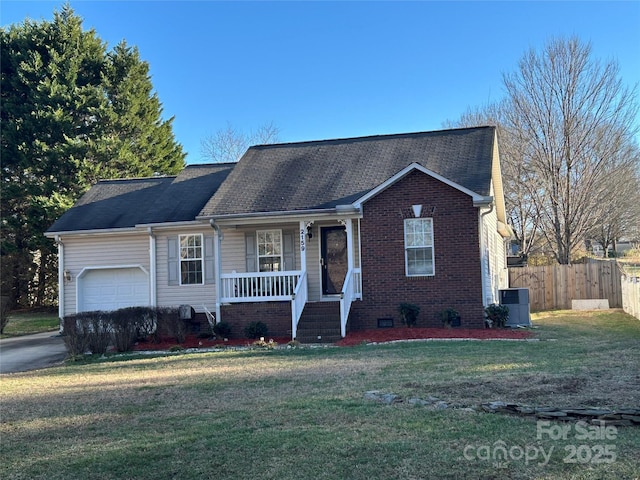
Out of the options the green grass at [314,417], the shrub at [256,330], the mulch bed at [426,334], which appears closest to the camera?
the green grass at [314,417]

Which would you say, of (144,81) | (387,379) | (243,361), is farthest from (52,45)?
(387,379)

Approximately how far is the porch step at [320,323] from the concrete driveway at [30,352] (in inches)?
222

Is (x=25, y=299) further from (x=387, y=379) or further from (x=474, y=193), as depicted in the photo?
(x=387, y=379)

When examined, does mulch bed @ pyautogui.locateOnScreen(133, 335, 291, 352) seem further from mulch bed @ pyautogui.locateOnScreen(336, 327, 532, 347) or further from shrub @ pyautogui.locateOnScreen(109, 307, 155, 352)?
mulch bed @ pyautogui.locateOnScreen(336, 327, 532, 347)

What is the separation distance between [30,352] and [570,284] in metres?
19.2

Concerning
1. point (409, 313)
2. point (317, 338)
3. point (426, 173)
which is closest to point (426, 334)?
point (409, 313)

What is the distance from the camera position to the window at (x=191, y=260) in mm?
18094

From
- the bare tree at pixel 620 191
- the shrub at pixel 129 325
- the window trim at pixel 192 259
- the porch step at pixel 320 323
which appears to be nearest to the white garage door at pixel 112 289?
the window trim at pixel 192 259

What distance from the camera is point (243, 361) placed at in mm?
11453

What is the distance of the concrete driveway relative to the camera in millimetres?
13812

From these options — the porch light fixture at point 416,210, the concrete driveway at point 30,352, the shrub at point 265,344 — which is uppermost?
the porch light fixture at point 416,210

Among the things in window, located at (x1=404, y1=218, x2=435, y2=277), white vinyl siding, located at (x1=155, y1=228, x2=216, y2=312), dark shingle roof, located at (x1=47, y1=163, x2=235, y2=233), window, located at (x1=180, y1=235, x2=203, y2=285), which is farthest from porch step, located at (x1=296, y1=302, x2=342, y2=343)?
dark shingle roof, located at (x1=47, y1=163, x2=235, y2=233)

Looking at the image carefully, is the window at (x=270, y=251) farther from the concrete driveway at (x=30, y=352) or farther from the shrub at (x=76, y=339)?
the concrete driveway at (x=30, y=352)

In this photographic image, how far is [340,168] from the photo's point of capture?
59.2ft
